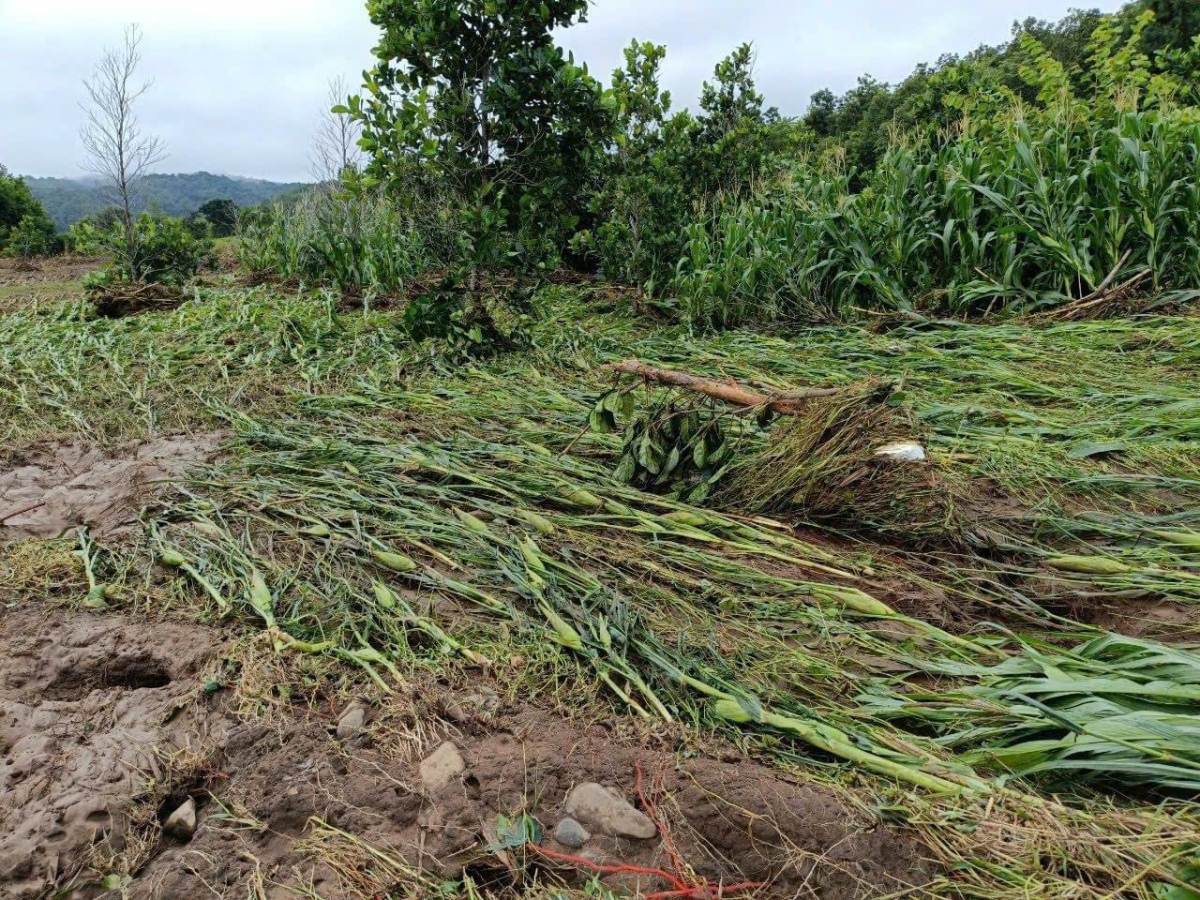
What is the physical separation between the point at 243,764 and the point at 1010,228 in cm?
589

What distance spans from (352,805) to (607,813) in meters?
0.51

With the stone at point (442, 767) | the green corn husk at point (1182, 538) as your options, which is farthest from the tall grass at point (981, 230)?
the stone at point (442, 767)

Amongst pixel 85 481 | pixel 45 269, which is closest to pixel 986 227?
pixel 85 481

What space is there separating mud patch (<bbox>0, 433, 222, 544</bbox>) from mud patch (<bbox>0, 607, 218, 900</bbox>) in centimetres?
68

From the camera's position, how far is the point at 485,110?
5.46 meters

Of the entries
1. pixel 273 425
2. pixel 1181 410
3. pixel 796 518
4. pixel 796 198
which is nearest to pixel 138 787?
pixel 796 518

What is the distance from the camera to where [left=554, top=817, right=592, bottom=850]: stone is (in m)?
1.31

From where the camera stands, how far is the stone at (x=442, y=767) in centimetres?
145

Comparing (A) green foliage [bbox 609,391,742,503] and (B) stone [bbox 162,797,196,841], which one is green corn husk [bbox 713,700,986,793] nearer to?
(B) stone [bbox 162,797,196,841]

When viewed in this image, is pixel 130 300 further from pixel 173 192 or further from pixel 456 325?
pixel 173 192

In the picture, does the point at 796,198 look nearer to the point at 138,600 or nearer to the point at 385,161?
the point at 385,161

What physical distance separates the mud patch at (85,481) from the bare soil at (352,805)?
1.20 metres

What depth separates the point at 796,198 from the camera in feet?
21.9

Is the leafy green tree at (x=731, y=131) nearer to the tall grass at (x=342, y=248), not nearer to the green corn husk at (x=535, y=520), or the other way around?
the tall grass at (x=342, y=248)
